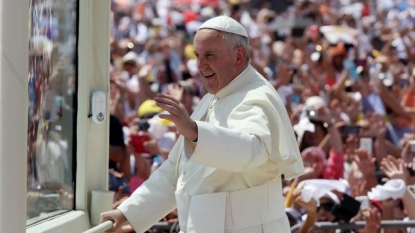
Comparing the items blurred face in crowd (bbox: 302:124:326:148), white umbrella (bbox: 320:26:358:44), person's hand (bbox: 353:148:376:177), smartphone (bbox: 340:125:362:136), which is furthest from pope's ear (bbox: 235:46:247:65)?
white umbrella (bbox: 320:26:358:44)

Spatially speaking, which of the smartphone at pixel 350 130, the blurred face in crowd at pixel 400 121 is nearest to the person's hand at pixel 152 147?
the smartphone at pixel 350 130

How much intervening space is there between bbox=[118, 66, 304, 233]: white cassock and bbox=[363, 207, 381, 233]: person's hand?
2334mm

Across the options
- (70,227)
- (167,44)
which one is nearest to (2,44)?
(70,227)

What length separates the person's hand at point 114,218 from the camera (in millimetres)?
4699

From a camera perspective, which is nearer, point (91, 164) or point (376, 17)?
point (91, 164)

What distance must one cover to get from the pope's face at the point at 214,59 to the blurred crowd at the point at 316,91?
2.20m

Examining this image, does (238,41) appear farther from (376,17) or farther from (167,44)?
(376,17)

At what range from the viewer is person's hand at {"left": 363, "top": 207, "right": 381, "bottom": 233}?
6.90m

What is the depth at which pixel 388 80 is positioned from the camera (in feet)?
42.8

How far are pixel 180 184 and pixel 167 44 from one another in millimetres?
10807

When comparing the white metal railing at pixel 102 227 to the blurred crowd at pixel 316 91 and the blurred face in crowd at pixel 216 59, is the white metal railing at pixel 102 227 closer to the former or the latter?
the blurred face in crowd at pixel 216 59

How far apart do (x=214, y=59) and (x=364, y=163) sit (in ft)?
12.5

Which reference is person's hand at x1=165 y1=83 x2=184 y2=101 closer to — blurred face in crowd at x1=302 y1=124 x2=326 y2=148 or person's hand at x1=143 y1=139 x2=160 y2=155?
person's hand at x1=143 y1=139 x2=160 y2=155

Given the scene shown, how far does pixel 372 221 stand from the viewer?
691 cm
